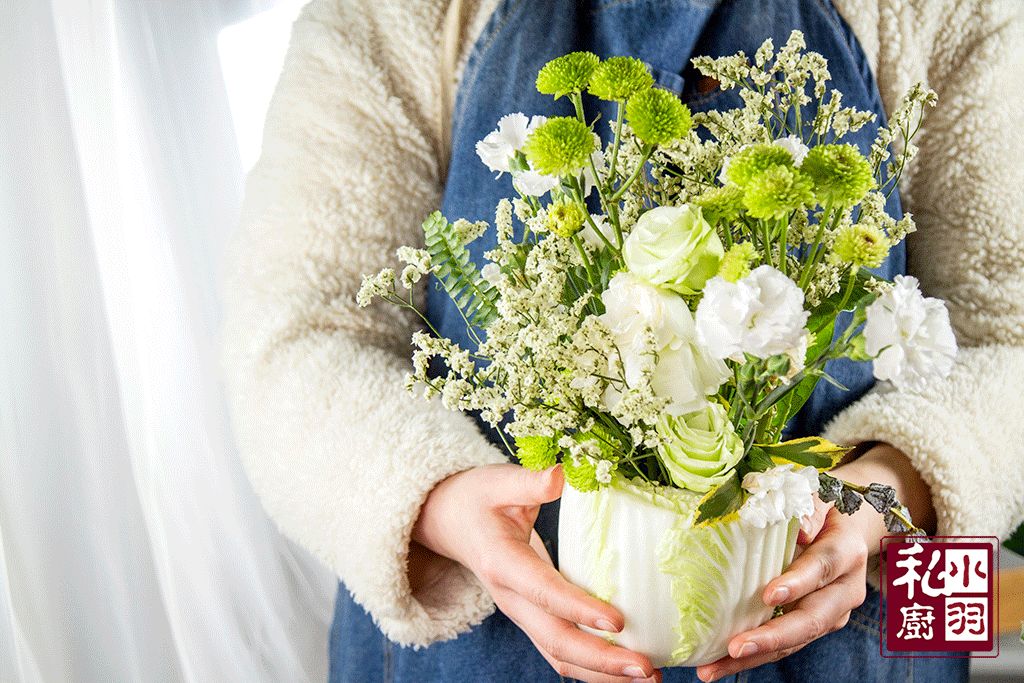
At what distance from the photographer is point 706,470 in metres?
0.39

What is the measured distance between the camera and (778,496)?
38 cm

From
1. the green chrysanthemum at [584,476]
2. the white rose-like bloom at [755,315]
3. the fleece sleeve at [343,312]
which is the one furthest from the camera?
the fleece sleeve at [343,312]

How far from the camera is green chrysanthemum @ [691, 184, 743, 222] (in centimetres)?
36

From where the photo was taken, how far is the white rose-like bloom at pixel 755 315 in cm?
31

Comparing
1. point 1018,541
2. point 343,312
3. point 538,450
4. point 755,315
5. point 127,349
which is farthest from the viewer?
point 1018,541

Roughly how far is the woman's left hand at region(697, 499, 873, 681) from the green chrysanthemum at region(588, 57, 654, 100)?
0.28 metres

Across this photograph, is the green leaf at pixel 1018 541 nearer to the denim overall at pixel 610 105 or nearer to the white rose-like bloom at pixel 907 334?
the denim overall at pixel 610 105

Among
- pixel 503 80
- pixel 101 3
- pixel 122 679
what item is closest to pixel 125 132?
pixel 101 3

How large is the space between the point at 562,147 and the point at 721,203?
3.0 inches

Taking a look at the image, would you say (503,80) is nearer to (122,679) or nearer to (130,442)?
(130,442)

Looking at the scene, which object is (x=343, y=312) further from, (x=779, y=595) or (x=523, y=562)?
(x=779, y=595)

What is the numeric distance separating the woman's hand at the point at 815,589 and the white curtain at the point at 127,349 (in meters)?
0.61

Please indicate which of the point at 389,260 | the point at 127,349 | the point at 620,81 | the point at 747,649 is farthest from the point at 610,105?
the point at 127,349

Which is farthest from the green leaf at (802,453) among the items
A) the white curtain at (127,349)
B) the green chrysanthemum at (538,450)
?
the white curtain at (127,349)
